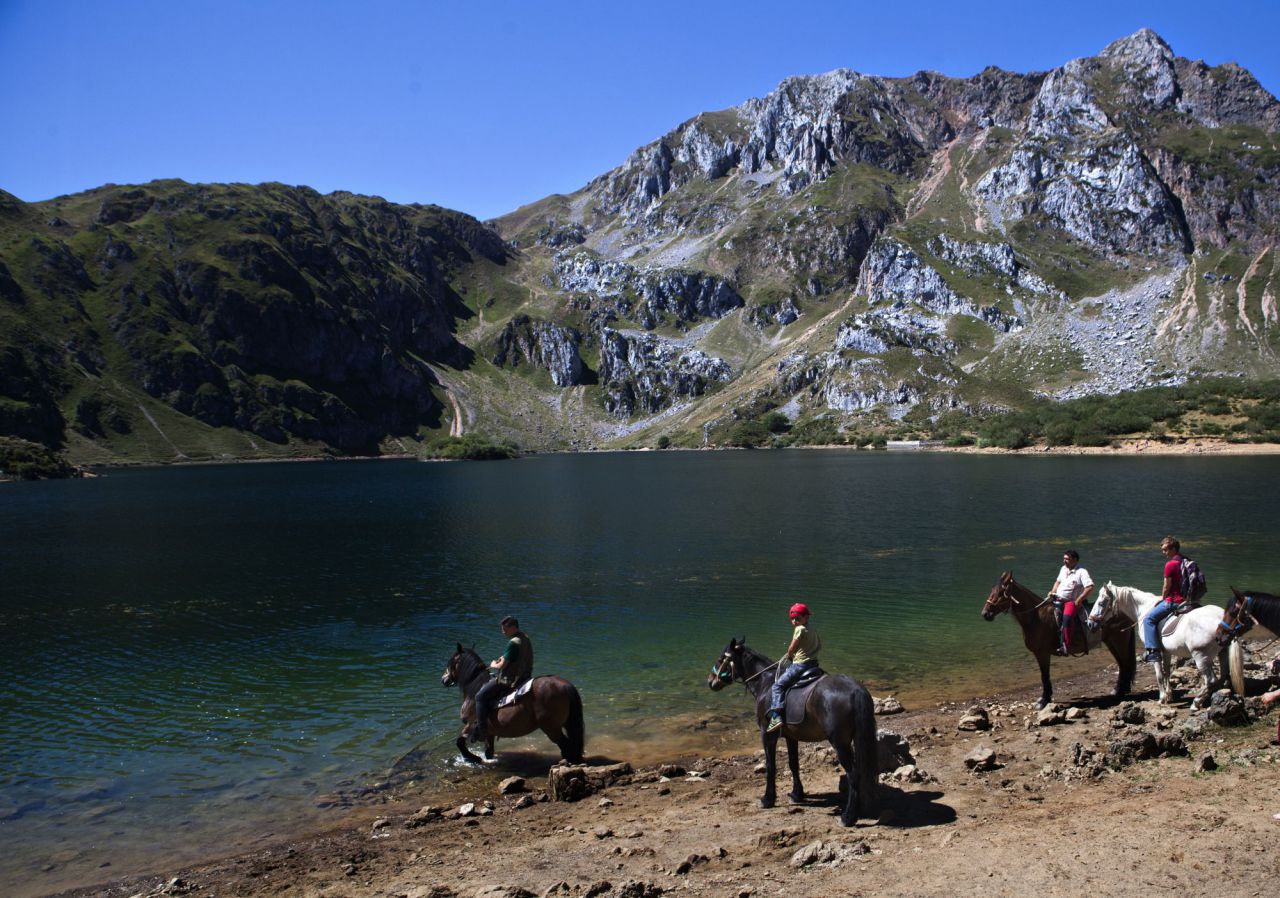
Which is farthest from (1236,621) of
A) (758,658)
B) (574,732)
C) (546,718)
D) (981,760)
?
(546,718)

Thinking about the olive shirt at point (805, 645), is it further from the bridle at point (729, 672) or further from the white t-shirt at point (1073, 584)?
the white t-shirt at point (1073, 584)

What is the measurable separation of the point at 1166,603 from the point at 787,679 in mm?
12146

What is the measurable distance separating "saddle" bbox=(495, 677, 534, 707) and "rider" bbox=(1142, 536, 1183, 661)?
55.0ft

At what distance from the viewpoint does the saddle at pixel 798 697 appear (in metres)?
14.9

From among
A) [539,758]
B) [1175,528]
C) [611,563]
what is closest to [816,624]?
[539,758]

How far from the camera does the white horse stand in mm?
18625

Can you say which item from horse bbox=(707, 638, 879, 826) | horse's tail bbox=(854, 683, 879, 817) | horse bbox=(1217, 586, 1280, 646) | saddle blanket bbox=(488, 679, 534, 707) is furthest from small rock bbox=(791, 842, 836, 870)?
horse bbox=(1217, 586, 1280, 646)

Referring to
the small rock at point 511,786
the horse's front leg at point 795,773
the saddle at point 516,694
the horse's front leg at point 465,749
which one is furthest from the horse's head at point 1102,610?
the horse's front leg at point 465,749

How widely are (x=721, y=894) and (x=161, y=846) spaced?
1317cm

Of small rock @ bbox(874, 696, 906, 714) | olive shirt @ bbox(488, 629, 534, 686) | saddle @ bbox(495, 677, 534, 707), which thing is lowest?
small rock @ bbox(874, 696, 906, 714)

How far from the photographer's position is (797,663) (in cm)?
1530

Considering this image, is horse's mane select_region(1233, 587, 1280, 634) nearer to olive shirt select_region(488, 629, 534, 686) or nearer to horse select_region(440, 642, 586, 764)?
horse select_region(440, 642, 586, 764)

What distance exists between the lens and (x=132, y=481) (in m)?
171

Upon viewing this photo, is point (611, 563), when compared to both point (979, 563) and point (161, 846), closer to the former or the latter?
point (979, 563)
